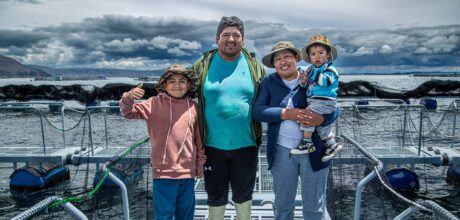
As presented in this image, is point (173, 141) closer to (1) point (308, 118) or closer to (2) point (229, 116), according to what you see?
(2) point (229, 116)

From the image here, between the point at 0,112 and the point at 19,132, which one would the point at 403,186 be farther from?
the point at 0,112

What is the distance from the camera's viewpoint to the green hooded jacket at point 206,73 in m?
3.40

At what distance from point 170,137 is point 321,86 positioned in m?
1.39

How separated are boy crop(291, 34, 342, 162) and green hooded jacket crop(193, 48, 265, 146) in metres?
0.46

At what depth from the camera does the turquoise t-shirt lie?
3.29 m

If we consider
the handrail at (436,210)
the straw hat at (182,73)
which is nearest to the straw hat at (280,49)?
the straw hat at (182,73)

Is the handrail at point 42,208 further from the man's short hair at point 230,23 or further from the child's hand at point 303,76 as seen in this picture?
the child's hand at point 303,76

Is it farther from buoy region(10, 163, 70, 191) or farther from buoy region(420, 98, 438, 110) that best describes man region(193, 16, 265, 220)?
buoy region(420, 98, 438, 110)

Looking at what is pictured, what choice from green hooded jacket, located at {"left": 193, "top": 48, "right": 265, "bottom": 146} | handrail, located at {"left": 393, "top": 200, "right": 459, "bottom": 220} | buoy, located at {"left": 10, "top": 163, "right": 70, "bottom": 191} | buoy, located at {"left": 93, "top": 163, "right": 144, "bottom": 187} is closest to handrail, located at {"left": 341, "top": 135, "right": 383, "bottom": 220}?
handrail, located at {"left": 393, "top": 200, "right": 459, "bottom": 220}

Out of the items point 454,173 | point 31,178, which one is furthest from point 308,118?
point 454,173

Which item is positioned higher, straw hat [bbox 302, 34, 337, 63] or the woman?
straw hat [bbox 302, 34, 337, 63]

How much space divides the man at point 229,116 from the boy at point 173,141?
0.12m

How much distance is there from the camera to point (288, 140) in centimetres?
321

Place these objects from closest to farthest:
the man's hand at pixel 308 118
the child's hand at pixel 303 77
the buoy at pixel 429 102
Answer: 1. the man's hand at pixel 308 118
2. the child's hand at pixel 303 77
3. the buoy at pixel 429 102
